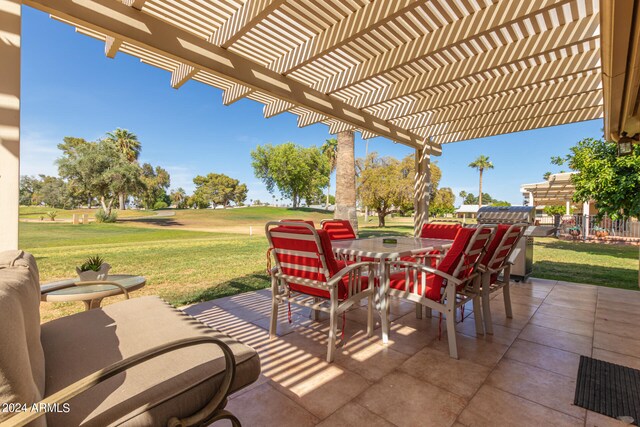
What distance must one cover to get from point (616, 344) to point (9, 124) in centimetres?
529

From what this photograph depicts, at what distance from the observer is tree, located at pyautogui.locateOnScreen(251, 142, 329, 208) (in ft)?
113

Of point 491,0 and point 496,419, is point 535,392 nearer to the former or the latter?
point 496,419

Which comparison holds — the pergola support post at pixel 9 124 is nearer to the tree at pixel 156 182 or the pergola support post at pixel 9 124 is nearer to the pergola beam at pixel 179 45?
the pergola beam at pixel 179 45

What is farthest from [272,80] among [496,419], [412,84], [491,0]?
[496,419]

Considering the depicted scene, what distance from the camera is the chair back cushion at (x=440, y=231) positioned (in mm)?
4484

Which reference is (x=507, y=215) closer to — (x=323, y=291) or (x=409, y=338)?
(x=409, y=338)

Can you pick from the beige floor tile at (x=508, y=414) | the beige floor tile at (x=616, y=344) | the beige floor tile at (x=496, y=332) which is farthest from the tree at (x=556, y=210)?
the beige floor tile at (x=508, y=414)

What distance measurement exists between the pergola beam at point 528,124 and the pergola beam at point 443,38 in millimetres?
3489

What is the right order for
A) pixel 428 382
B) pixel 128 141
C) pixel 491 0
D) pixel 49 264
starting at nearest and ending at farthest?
1. pixel 428 382
2. pixel 491 0
3. pixel 49 264
4. pixel 128 141

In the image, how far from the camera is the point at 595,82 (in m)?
4.03

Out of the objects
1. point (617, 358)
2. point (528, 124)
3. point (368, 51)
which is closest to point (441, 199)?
point (528, 124)

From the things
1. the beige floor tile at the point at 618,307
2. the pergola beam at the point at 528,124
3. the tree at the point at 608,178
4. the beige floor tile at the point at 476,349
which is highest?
the pergola beam at the point at 528,124

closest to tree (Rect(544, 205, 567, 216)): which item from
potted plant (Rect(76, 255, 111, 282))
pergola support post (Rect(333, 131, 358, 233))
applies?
pergola support post (Rect(333, 131, 358, 233))

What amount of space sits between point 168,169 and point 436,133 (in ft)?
179
